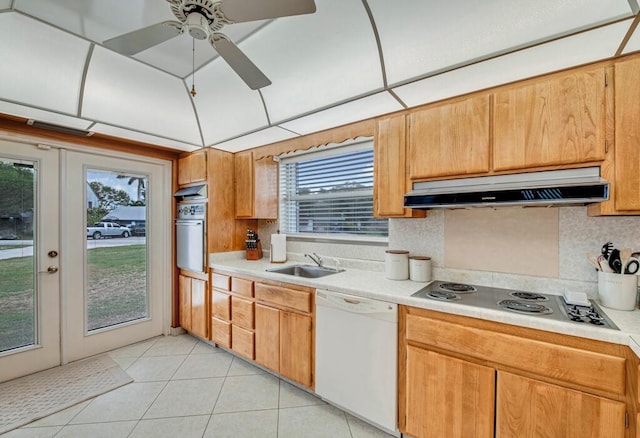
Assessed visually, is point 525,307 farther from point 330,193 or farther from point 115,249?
point 115,249

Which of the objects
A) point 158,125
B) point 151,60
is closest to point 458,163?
point 151,60

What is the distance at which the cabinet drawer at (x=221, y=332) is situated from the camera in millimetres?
2947

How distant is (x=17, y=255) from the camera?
2.58 meters

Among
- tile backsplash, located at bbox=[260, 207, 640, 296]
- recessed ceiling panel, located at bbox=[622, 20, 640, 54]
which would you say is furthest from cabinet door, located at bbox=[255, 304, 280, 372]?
recessed ceiling panel, located at bbox=[622, 20, 640, 54]

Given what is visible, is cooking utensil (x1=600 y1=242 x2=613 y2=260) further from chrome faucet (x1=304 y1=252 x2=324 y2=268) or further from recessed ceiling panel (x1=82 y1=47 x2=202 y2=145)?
recessed ceiling panel (x1=82 y1=47 x2=202 y2=145)

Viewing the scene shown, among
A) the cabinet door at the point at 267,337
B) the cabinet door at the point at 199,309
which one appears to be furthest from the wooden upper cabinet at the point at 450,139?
the cabinet door at the point at 199,309

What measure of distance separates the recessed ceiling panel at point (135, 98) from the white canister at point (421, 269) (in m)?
2.58

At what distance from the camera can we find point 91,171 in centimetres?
302

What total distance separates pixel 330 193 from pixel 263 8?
2.08 m

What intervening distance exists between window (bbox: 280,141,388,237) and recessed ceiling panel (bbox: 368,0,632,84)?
3.63ft

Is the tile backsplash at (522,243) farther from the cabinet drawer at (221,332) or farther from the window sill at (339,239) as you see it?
the cabinet drawer at (221,332)

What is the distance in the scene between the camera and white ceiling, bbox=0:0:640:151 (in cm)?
145

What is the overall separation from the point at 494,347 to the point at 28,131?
13.2 ft

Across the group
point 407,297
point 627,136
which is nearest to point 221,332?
point 407,297
